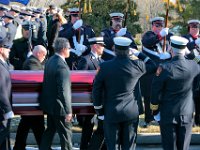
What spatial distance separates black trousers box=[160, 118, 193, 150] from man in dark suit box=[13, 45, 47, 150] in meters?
1.90

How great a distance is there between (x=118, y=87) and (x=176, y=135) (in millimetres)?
839

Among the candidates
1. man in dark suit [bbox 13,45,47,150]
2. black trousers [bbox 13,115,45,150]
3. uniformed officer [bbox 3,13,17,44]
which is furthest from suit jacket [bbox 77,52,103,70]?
uniformed officer [bbox 3,13,17,44]

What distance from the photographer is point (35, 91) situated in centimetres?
646

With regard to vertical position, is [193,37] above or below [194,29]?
below

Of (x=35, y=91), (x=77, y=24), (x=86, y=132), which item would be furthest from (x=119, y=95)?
(x=77, y=24)

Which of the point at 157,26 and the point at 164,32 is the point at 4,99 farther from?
the point at 157,26

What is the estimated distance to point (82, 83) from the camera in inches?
260

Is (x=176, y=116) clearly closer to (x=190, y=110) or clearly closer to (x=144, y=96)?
(x=190, y=110)

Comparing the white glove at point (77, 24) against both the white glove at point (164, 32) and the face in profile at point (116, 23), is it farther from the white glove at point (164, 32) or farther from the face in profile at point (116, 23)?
the white glove at point (164, 32)

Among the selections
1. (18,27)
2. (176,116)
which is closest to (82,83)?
(176,116)

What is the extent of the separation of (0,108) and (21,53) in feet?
9.29

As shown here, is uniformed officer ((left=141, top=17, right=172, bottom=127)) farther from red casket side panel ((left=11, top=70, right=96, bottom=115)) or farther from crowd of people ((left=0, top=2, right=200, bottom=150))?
red casket side panel ((left=11, top=70, right=96, bottom=115))

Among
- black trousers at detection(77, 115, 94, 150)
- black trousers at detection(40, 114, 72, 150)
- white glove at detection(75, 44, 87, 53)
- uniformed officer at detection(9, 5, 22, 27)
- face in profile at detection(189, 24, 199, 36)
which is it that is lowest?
black trousers at detection(77, 115, 94, 150)

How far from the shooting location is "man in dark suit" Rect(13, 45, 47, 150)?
677 cm
